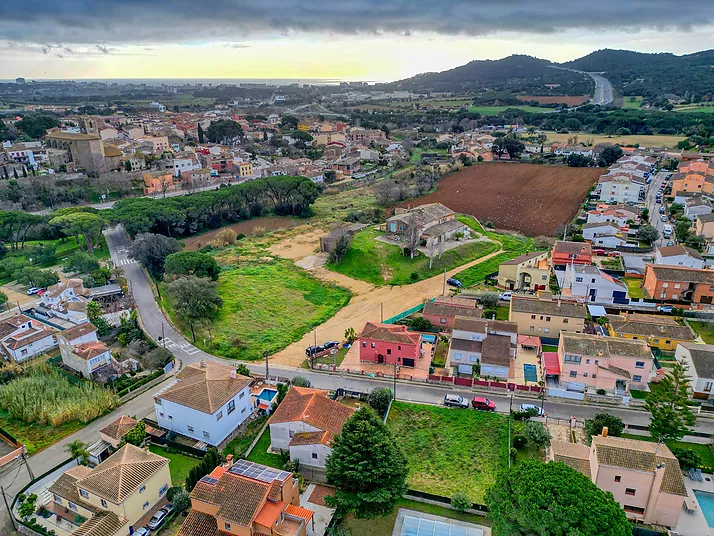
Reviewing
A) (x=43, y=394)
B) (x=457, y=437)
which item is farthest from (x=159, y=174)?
(x=457, y=437)

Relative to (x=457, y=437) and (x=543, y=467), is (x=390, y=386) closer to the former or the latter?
(x=457, y=437)

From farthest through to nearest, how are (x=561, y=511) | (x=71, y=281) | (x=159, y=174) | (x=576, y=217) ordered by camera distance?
(x=159, y=174)
(x=576, y=217)
(x=71, y=281)
(x=561, y=511)

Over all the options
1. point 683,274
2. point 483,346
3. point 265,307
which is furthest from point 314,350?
point 683,274

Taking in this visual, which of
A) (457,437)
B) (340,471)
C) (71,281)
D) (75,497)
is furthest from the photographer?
(71,281)

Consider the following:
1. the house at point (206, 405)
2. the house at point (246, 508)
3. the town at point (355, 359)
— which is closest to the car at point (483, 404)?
the town at point (355, 359)

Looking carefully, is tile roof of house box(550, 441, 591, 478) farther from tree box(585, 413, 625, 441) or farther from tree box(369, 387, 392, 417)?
tree box(369, 387, 392, 417)

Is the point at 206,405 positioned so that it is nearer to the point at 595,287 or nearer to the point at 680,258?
the point at 595,287

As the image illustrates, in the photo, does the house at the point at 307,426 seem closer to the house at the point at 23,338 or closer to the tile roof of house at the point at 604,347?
the tile roof of house at the point at 604,347
